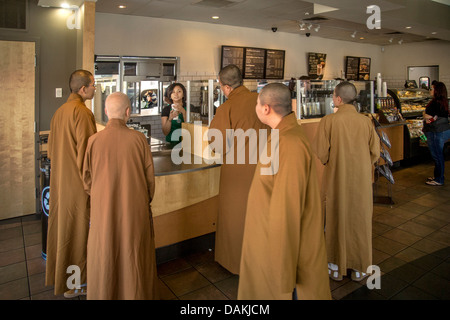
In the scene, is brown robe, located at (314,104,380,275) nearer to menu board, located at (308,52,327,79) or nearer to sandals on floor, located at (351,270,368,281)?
sandals on floor, located at (351,270,368,281)

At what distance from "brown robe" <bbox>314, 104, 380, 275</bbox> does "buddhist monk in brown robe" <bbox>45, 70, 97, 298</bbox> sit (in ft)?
6.37

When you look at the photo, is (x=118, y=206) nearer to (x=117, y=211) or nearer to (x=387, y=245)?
(x=117, y=211)

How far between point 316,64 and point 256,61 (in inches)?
83.9

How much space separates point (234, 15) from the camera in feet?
22.0

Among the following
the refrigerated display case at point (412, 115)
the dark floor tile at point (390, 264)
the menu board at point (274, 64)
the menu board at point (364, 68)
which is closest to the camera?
the dark floor tile at point (390, 264)

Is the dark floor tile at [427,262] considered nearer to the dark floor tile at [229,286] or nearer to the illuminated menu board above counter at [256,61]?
the dark floor tile at [229,286]

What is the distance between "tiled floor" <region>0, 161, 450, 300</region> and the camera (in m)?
2.97

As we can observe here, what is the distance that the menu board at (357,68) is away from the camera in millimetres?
10547

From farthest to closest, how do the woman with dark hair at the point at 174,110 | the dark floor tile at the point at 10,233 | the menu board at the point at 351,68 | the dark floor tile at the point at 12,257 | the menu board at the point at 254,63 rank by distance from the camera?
1. the menu board at the point at 351,68
2. the menu board at the point at 254,63
3. the woman with dark hair at the point at 174,110
4. the dark floor tile at the point at 10,233
5. the dark floor tile at the point at 12,257

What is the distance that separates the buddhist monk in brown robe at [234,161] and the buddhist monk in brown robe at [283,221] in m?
1.01

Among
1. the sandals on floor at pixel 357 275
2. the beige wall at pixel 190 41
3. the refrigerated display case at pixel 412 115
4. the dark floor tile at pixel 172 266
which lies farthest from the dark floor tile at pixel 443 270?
the beige wall at pixel 190 41

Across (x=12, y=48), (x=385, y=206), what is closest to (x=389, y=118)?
(x=385, y=206)

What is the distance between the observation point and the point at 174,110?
170 inches

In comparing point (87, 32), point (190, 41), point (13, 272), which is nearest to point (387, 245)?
point (13, 272)
